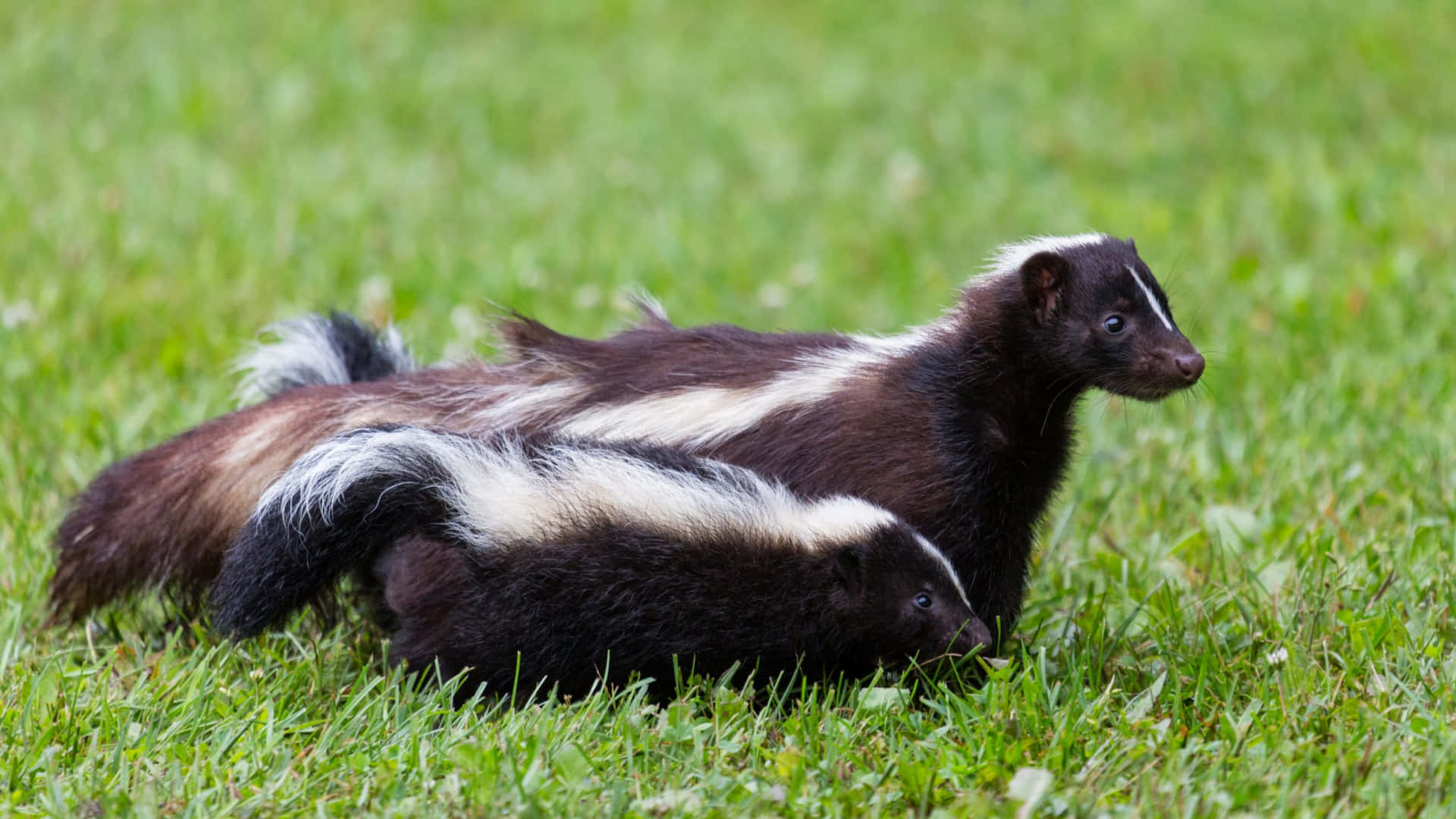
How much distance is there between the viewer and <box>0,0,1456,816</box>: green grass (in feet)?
12.8

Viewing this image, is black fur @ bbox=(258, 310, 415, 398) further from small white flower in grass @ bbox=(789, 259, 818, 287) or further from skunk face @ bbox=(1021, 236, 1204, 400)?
small white flower in grass @ bbox=(789, 259, 818, 287)

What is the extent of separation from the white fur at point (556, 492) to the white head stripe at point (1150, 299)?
1.01 m

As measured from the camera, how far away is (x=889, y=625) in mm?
4484

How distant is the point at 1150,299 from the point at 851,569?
117 cm

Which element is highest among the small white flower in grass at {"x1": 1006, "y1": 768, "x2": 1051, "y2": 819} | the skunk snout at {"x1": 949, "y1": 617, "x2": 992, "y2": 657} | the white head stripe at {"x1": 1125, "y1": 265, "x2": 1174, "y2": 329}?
the white head stripe at {"x1": 1125, "y1": 265, "x2": 1174, "y2": 329}

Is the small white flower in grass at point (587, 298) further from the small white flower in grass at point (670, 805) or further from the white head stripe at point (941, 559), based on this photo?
the small white flower in grass at point (670, 805)

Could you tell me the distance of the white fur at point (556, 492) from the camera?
4320 mm

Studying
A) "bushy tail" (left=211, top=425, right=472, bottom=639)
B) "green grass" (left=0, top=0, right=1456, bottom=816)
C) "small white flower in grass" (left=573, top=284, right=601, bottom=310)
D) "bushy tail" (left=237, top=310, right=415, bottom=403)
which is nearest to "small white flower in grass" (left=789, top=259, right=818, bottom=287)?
"green grass" (left=0, top=0, right=1456, bottom=816)

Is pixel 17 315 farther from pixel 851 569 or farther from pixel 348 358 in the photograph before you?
pixel 851 569

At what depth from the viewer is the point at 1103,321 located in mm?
4648

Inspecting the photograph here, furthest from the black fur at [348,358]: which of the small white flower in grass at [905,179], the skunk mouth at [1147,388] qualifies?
the small white flower in grass at [905,179]

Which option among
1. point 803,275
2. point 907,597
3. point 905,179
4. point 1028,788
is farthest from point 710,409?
point 905,179

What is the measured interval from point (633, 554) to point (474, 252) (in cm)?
499

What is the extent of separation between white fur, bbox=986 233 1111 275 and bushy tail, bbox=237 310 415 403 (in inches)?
81.1
